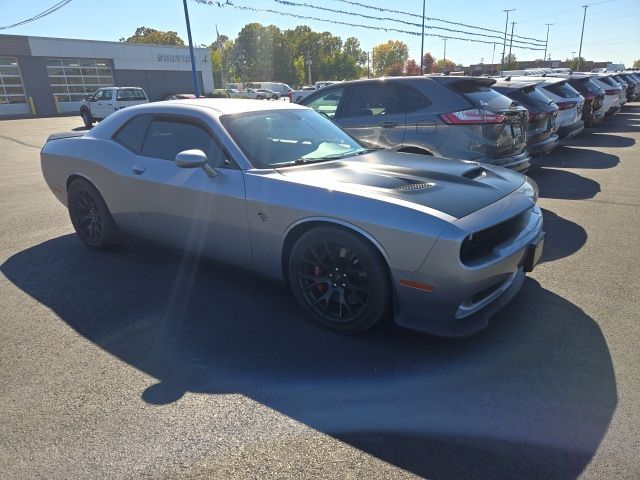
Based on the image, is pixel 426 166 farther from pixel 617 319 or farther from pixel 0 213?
pixel 0 213

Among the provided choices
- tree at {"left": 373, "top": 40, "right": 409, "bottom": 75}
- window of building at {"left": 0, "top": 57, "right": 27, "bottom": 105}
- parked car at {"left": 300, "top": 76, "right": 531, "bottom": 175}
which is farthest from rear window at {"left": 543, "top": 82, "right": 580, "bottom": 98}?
tree at {"left": 373, "top": 40, "right": 409, "bottom": 75}

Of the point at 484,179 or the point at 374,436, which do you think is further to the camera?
the point at 484,179

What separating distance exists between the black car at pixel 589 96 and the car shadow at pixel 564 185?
4.45m

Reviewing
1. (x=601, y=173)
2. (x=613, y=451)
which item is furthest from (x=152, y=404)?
(x=601, y=173)

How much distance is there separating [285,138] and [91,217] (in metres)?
2.34

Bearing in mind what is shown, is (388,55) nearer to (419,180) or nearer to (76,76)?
(76,76)

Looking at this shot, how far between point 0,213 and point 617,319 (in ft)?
24.0

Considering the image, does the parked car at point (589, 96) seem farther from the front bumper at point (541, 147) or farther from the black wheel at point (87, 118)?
the black wheel at point (87, 118)

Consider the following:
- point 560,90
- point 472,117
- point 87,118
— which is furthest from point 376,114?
point 87,118

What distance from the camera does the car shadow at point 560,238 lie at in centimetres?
443

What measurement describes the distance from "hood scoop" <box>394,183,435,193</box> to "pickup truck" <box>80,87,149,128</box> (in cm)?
1974

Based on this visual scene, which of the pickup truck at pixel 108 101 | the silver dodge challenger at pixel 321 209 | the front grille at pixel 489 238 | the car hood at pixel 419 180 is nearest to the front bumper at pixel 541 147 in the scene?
the car hood at pixel 419 180

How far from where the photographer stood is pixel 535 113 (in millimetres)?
7176

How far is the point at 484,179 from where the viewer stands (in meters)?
3.39
